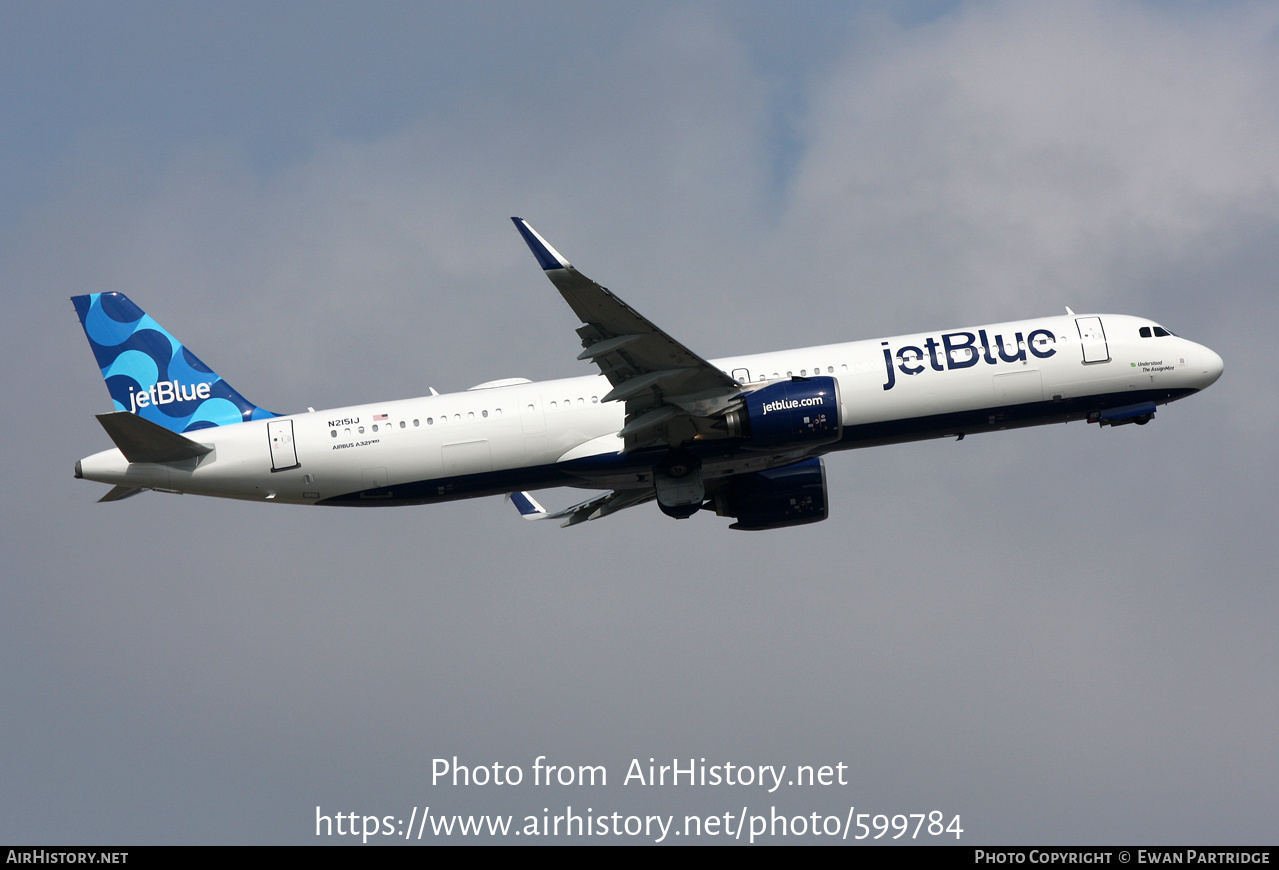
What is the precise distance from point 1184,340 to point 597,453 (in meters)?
21.0

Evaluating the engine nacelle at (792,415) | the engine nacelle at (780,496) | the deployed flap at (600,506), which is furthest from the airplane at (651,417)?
the deployed flap at (600,506)

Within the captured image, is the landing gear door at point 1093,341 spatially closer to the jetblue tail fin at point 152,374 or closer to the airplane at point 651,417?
the airplane at point 651,417

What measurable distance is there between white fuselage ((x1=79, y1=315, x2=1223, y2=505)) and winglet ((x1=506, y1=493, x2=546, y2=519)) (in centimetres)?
678

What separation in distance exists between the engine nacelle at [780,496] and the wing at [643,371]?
5862 millimetres

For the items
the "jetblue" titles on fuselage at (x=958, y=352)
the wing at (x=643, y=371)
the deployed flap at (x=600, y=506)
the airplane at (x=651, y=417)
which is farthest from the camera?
the deployed flap at (x=600, y=506)

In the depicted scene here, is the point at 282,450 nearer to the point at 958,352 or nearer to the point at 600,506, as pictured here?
the point at 600,506

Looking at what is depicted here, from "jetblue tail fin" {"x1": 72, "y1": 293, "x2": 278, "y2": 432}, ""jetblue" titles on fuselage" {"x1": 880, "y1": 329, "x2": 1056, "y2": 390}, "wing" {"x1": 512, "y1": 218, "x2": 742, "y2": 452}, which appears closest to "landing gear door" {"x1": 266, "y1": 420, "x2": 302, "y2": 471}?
"jetblue tail fin" {"x1": 72, "y1": 293, "x2": 278, "y2": 432}

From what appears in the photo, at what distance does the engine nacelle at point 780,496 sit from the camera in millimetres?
47875

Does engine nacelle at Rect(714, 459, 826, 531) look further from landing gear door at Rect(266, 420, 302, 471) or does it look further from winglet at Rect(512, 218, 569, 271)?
landing gear door at Rect(266, 420, 302, 471)

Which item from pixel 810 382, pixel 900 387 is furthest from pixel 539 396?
pixel 900 387

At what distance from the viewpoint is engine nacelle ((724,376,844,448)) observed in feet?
136

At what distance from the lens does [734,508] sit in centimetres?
4850
